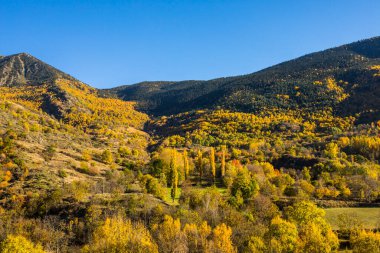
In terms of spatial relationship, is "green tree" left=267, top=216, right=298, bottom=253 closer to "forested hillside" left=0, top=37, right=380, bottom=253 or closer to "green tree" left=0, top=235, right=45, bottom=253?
"forested hillside" left=0, top=37, right=380, bottom=253

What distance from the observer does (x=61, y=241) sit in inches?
2100

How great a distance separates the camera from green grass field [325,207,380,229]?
201 ft

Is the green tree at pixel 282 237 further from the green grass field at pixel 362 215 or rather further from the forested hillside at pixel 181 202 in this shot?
the green grass field at pixel 362 215

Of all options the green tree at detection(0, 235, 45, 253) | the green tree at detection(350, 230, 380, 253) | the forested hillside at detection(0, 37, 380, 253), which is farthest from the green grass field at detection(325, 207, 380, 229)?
the green tree at detection(0, 235, 45, 253)

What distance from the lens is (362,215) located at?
68062 millimetres

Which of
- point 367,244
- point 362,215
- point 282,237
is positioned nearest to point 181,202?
point 282,237

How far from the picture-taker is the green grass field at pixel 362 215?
61.3 meters

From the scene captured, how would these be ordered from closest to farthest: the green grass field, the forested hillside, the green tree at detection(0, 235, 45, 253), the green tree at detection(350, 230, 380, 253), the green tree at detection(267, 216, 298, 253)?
the green tree at detection(350, 230, 380, 253), the green tree at detection(0, 235, 45, 253), the green tree at detection(267, 216, 298, 253), the forested hillside, the green grass field

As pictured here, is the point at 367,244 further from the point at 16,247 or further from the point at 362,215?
the point at 16,247

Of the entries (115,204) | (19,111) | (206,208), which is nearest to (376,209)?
(206,208)

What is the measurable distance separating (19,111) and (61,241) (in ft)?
555

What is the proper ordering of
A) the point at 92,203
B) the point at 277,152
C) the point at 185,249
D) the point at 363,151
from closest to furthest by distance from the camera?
the point at 185,249
the point at 92,203
the point at 363,151
the point at 277,152

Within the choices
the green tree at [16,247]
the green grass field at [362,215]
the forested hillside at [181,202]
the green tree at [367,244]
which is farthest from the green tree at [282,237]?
the green tree at [16,247]

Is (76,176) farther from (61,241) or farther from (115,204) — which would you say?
(61,241)
